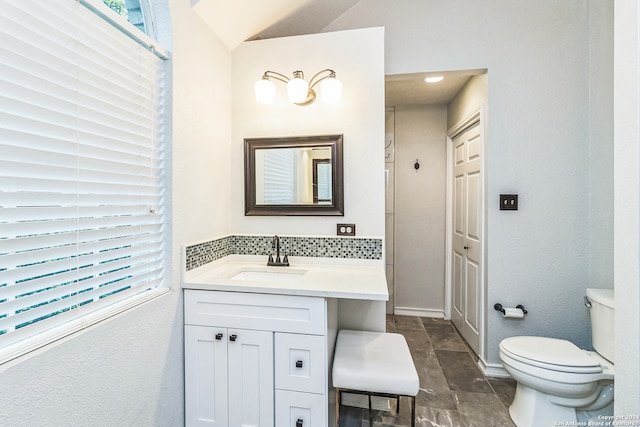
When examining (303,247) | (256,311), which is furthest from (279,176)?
(256,311)

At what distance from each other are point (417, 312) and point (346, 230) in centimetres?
192

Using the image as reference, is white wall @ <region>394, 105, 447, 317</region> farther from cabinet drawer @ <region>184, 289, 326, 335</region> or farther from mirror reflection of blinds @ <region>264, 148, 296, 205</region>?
cabinet drawer @ <region>184, 289, 326, 335</region>

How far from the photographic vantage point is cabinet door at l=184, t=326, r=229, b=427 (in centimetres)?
148

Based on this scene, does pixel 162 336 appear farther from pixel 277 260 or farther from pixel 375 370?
pixel 375 370

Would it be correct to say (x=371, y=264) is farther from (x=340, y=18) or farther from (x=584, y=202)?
(x=340, y=18)

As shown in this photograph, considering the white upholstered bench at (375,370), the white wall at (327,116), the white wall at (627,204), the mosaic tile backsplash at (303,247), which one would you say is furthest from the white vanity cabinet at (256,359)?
the white wall at (627,204)

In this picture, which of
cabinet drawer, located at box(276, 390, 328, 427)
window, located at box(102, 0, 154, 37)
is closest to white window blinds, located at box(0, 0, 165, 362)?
window, located at box(102, 0, 154, 37)

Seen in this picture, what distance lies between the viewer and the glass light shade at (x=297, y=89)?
1.82 m

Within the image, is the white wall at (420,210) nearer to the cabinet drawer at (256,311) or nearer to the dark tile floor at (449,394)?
the dark tile floor at (449,394)

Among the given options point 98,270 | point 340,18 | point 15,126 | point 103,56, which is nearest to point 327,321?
point 98,270

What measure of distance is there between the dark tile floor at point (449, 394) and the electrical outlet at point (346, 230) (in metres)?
1.09

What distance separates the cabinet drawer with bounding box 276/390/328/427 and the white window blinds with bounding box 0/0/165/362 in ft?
2.77

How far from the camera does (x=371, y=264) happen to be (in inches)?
75.2

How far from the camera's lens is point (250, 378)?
145cm
